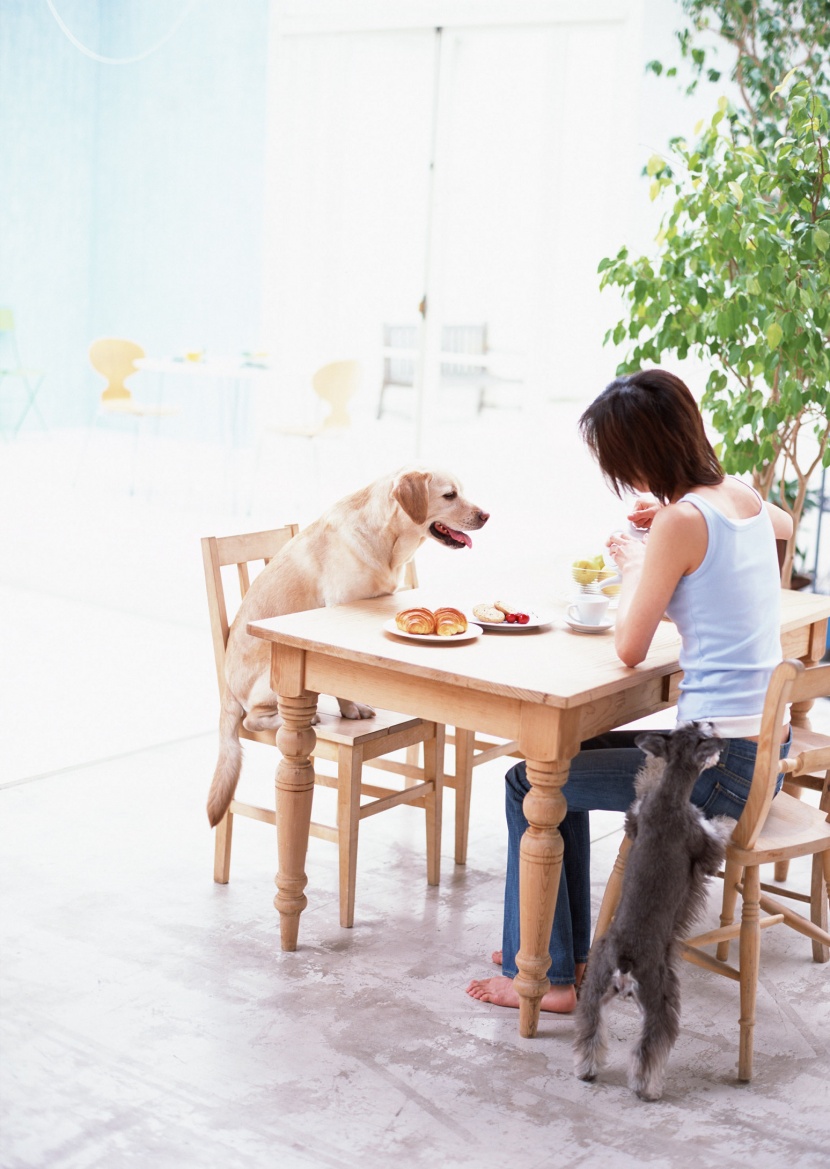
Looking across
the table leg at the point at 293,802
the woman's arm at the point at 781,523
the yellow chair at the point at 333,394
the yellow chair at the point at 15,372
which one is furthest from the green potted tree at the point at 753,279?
the yellow chair at the point at 15,372

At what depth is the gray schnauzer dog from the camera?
87.7 inches

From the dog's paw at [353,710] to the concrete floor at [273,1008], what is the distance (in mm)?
437

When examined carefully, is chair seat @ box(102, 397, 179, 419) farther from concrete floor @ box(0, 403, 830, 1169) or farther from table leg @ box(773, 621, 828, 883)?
table leg @ box(773, 621, 828, 883)

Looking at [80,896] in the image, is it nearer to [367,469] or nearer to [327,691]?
[327,691]

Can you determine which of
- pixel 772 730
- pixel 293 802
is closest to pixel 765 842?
pixel 772 730

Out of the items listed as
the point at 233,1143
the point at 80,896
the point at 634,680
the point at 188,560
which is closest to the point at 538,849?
the point at 634,680

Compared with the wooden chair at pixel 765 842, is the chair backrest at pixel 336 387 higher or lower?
higher

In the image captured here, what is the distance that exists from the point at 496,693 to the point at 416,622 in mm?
299

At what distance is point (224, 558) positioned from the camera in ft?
9.75

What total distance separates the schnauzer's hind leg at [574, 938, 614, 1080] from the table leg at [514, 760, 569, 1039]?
0.42ft

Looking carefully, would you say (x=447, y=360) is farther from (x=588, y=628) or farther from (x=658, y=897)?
(x=658, y=897)

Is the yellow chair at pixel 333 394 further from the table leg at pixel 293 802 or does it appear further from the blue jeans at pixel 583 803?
the blue jeans at pixel 583 803

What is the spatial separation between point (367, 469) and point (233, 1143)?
3794 millimetres

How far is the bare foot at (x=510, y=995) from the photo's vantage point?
102 inches
